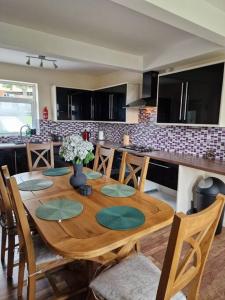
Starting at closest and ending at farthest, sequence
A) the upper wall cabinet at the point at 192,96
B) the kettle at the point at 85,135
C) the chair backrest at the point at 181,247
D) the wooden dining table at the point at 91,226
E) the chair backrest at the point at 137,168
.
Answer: the chair backrest at the point at 181,247 < the wooden dining table at the point at 91,226 < the chair backrest at the point at 137,168 < the upper wall cabinet at the point at 192,96 < the kettle at the point at 85,135

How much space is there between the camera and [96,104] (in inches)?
181

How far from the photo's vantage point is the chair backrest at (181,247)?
29.6 inches

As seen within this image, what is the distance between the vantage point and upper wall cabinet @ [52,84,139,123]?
12.3 ft

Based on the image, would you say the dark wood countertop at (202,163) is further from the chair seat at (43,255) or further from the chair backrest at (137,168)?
the chair seat at (43,255)

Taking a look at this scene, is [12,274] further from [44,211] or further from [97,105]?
[97,105]

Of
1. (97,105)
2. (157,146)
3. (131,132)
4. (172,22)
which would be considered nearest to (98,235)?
(172,22)

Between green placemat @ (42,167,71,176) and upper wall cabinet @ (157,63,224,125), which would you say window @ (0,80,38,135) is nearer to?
green placemat @ (42,167,71,176)

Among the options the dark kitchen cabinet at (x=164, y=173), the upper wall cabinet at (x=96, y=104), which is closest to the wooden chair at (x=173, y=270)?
the dark kitchen cabinet at (x=164, y=173)

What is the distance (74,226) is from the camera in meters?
1.19

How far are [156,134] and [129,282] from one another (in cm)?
275

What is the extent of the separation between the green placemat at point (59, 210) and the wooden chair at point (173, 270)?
413 mm

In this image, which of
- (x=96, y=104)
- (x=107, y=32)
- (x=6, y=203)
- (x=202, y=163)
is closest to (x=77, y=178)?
(x=6, y=203)

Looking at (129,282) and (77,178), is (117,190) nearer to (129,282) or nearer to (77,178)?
(77,178)

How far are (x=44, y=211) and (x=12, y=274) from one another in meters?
Result: 0.87
